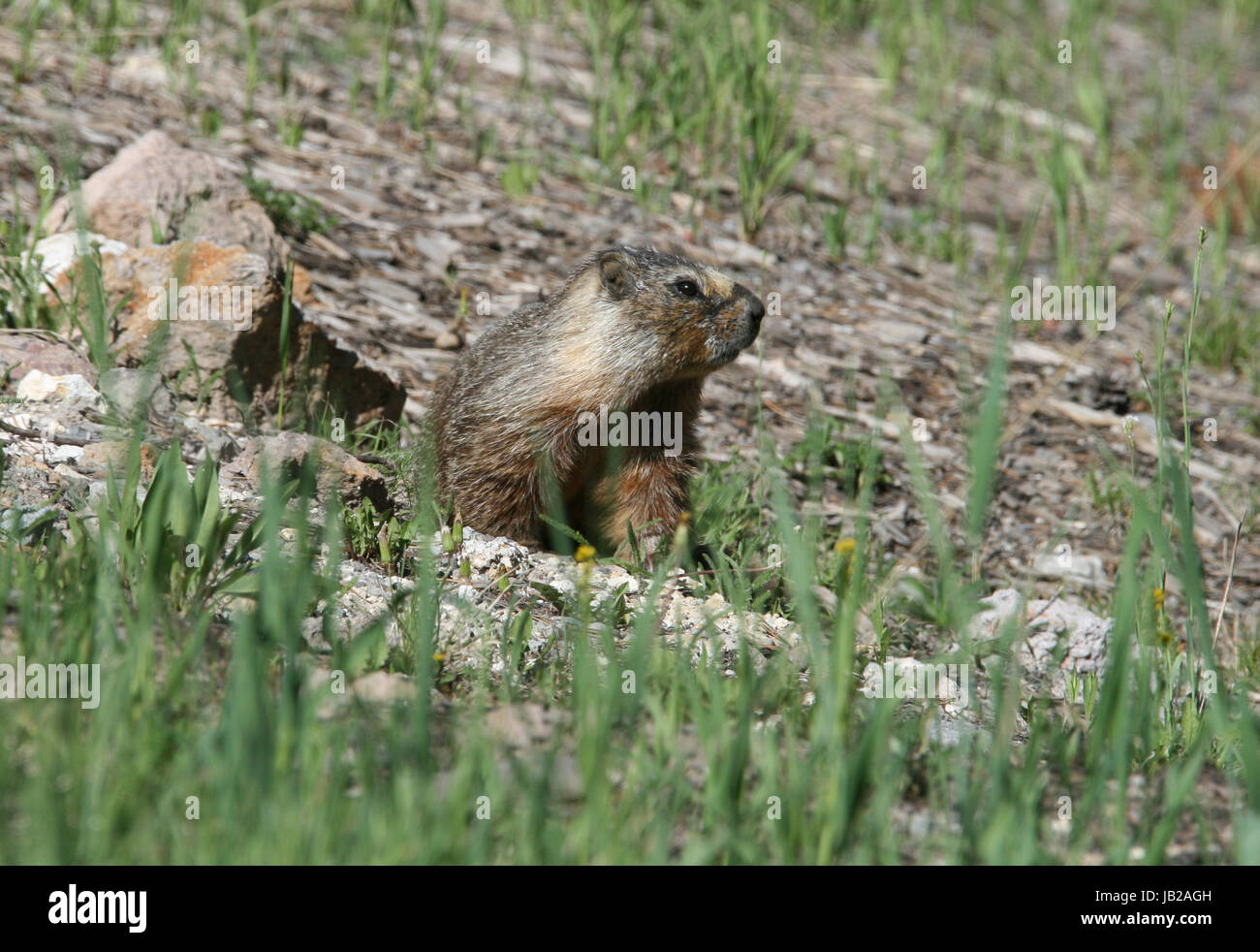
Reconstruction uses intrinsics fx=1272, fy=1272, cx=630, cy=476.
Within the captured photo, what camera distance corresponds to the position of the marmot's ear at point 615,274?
18.5ft

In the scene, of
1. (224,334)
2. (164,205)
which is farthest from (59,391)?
(164,205)

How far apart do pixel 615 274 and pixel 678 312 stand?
361 mm

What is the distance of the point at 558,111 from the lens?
9.61 metres

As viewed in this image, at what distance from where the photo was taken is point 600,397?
18.1ft

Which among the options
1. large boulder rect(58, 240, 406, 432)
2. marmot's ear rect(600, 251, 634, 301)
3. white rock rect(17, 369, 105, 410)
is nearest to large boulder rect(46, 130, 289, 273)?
large boulder rect(58, 240, 406, 432)

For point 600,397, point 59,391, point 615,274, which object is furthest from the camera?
point 615,274

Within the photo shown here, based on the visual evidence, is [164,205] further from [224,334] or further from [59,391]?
[59,391]

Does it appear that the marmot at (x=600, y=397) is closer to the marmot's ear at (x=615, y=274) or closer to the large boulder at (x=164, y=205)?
the marmot's ear at (x=615, y=274)

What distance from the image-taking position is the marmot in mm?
5520

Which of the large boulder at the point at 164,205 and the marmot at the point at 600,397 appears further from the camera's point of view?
the large boulder at the point at 164,205

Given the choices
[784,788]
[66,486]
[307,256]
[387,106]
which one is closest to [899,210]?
[387,106]

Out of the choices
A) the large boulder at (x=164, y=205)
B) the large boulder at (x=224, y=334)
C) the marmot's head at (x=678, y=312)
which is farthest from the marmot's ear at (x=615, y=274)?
the large boulder at (x=164, y=205)

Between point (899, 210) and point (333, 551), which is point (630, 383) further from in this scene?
point (899, 210)

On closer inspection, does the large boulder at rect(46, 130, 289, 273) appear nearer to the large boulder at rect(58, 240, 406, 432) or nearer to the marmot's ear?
the large boulder at rect(58, 240, 406, 432)
